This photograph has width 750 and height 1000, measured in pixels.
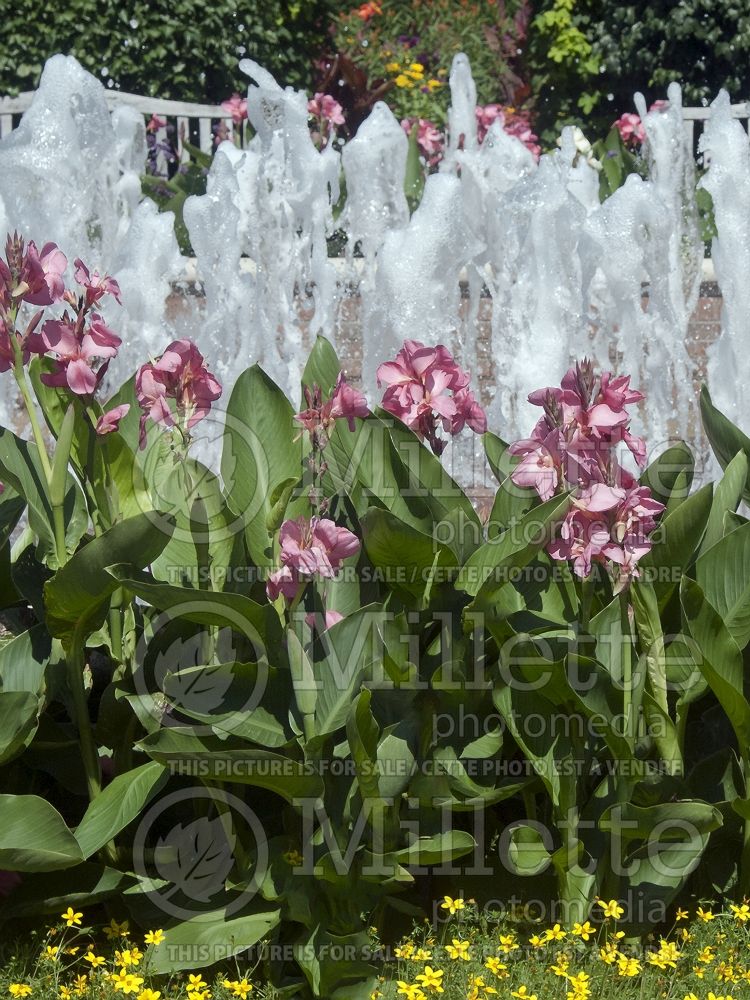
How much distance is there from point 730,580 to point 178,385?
112 cm

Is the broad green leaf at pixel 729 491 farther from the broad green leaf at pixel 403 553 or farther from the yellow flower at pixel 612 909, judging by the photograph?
the yellow flower at pixel 612 909

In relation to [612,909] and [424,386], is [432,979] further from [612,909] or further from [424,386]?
[424,386]

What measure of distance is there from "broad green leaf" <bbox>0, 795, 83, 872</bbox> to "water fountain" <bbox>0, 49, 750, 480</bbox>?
2.72m

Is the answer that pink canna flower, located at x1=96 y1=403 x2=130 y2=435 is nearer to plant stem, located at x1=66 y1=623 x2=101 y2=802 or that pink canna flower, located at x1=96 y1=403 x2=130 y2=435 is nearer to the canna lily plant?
the canna lily plant

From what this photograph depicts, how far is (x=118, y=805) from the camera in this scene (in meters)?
2.28

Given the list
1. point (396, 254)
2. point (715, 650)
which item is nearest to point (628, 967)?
point (715, 650)

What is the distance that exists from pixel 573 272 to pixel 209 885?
3132 millimetres

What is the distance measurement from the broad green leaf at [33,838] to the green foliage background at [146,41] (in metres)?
8.89

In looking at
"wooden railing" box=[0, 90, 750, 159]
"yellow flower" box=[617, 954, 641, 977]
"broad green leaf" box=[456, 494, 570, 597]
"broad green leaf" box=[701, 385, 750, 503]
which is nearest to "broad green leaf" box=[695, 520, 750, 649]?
"broad green leaf" box=[701, 385, 750, 503]

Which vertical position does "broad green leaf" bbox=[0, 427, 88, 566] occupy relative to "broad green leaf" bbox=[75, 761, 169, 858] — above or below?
above

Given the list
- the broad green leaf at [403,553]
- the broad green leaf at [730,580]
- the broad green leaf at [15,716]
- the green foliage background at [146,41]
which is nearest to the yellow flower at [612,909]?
the broad green leaf at [730,580]

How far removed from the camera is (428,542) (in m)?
2.28

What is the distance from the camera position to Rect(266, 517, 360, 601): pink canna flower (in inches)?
79.6

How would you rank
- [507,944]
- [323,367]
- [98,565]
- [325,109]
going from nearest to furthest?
[98,565]
[507,944]
[323,367]
[325,109]
